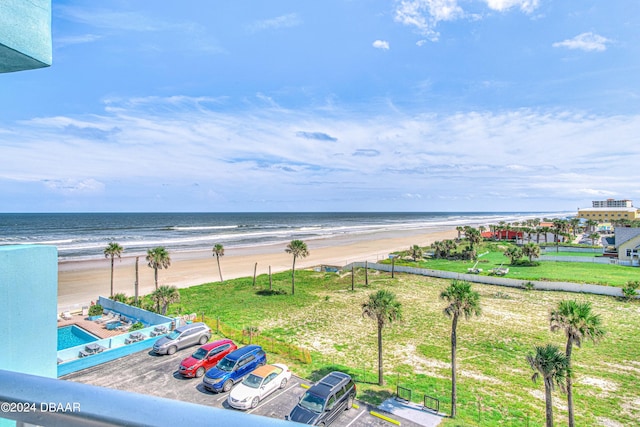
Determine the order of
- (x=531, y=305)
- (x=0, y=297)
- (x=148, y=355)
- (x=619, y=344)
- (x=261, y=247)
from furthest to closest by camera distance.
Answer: (x=261, y=247), (x=531, y=305), (x=619, y=344), (x=148, y=355), (x=0, y=297)

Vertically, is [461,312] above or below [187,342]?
above

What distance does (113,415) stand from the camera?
4.33 ft

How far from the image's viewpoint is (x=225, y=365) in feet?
60.3

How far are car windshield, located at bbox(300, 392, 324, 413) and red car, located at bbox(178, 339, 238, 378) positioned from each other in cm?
674

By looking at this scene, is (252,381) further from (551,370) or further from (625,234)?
(625,234)

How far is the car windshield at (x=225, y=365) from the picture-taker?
18170 millimetres

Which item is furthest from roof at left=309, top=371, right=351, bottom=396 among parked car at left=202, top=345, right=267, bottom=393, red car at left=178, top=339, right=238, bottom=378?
red car at left=178, top=339, right=238, bottom=378

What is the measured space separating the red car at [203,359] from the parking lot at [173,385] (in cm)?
40

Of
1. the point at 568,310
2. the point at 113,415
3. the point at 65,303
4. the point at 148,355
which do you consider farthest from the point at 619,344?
the point at 65,303

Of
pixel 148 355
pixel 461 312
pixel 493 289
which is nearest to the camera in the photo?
pixel 461 312

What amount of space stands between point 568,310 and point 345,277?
33.9 m

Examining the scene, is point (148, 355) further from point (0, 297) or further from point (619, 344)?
point (619, 344)

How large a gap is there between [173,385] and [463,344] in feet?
60.9

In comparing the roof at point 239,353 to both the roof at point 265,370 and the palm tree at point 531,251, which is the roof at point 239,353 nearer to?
the roof at point 265,370
